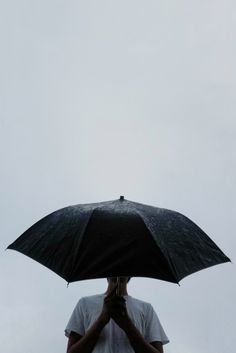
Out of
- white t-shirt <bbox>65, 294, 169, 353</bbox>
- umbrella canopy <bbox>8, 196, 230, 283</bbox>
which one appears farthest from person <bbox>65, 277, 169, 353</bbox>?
umbrella canopy <bbox>8, 196, 230, 283</bbox>

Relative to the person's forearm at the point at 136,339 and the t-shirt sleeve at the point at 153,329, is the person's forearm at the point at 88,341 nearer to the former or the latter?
the person's forearm at the point at 136,339

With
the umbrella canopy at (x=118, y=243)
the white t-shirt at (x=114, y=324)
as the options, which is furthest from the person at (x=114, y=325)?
the umbrella canopy at (x=118, y=243)

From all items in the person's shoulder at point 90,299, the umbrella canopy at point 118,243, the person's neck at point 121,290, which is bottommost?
the person's shoulder at point 90,299

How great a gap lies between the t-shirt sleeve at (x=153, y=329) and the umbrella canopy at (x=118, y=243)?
0.83 meters

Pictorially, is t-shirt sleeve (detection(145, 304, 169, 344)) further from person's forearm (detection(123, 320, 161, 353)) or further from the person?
person's forearm (detection(123, 320, 161, 353))

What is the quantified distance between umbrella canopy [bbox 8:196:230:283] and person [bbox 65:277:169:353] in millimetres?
557

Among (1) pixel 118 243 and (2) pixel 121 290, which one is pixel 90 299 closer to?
(2) pixel 121 290

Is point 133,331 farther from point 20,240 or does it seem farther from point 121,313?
point 20,240

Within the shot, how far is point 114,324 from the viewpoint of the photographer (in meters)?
4.93

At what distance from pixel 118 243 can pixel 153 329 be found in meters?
1.18

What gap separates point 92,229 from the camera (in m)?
4.62

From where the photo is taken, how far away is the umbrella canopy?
14.0 feet

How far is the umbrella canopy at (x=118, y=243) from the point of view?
4.28 m

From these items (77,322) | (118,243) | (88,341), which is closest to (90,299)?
(77,322)
